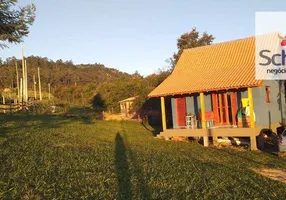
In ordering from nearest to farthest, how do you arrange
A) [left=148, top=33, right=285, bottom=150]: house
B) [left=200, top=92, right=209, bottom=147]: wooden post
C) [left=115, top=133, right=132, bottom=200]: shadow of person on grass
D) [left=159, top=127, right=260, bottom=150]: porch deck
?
[left=115, top=133, right=132, bottom=200]: shadow of person on grass, [left=159, top=127, right=260, bottom=150]: porch deck, [left=148, top=33, right=285, bottom=150]: house, [left=200, top=92, right=209, bottom=147]: wooden post

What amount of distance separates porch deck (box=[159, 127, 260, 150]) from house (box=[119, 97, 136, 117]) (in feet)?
56.6

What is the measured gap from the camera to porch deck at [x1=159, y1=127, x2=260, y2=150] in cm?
1733

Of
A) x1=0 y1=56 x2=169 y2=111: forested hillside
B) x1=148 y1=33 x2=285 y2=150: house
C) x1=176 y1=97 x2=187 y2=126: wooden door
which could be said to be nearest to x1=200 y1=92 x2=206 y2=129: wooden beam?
x1=148 y1=33 x2=285 y2=150: house

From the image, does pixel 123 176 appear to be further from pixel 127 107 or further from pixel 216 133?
pixel 127 107

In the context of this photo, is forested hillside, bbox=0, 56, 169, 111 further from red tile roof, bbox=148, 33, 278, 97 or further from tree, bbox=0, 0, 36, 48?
tree, bbox=0, 0, 36, 48

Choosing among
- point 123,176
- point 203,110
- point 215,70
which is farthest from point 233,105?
point 123,176

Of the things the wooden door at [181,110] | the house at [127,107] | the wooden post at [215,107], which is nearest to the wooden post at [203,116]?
the wooden post at [215,107]

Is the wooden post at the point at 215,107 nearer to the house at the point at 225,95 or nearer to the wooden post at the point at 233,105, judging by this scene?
the house at the point at 225,95

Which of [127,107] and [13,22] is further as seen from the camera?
[127,107]

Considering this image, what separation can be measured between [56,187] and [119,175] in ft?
7.07

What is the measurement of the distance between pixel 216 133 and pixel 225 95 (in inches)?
112

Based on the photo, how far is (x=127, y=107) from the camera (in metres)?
41.2

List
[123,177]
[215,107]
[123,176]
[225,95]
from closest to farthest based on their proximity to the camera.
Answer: [123,177]
[123,176]
[225,95]
[215,107]

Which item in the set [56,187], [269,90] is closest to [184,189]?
[56,187]
